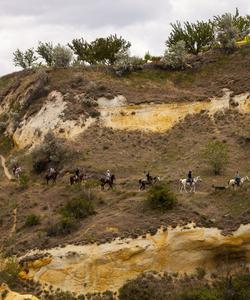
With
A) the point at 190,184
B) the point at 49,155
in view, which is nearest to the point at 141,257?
the point at 190,184

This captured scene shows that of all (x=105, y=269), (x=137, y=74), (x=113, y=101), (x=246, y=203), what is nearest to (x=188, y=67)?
(x=137, y=74)

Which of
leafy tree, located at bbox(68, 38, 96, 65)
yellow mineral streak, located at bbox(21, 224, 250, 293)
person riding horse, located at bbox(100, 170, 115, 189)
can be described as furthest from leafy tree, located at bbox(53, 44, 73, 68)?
yellow mineral streak, located at bbox(21, 224, 250, 293)

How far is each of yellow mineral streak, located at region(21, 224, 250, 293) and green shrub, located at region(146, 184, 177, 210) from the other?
2528 millimetres

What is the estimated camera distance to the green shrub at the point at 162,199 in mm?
40312

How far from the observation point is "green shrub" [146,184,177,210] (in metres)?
40.3

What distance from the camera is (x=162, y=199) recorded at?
4044cm

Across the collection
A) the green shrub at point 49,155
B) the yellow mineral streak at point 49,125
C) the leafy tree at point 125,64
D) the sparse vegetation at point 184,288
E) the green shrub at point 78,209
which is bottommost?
the sparse vegetation at point 184,288

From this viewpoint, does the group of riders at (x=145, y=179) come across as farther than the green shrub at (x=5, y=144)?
No

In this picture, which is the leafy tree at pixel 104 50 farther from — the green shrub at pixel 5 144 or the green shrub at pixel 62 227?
the green shrub at pixel 62 227

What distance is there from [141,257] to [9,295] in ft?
28.2

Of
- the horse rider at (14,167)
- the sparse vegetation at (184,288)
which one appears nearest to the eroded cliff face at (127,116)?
the horse rider at (14,167)

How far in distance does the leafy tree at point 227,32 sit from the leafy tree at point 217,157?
73.9 ft

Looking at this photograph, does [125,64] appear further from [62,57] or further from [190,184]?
[190,184]

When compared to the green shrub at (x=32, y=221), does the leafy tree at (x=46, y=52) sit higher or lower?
higher
